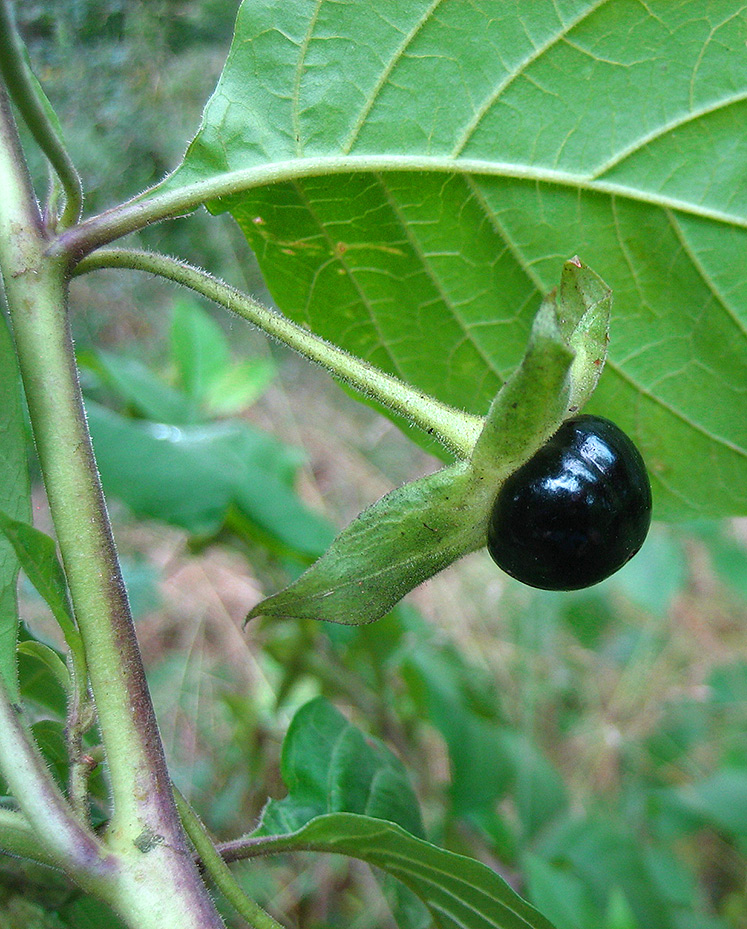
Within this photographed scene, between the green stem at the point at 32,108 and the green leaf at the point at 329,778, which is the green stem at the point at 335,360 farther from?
the green leaf at the point at 329,778

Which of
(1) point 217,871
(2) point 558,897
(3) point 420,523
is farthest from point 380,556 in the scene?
(2) point 558,897

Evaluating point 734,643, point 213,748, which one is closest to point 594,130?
point 213,748

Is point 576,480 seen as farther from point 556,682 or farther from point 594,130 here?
point 556,682

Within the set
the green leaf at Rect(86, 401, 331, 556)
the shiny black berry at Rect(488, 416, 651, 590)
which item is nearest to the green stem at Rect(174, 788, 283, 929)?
the shiny black berry at Rect(488, 416, 651, 590)

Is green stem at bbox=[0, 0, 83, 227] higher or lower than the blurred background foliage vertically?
higher

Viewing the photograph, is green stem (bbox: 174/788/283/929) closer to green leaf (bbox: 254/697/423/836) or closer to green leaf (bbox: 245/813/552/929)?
green leaf (bbox: 245/813/552/929)

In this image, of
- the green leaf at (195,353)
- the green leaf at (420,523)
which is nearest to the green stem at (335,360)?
the green leaf at (420,523)
